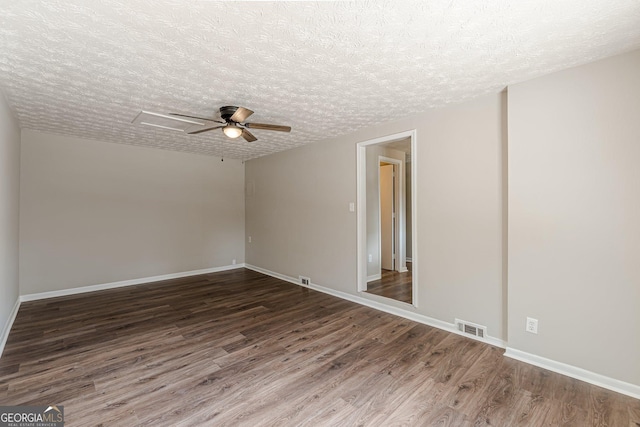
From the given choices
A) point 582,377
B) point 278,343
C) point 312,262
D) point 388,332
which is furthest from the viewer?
point 312,262

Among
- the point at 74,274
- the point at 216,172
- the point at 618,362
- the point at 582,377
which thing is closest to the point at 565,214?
the point at 618,362

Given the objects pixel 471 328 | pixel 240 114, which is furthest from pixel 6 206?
pixel 471 328

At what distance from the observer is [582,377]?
2.19m

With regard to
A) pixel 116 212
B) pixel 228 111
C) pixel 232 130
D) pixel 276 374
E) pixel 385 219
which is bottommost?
pixel 276 374

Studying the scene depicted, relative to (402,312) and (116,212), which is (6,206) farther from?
(402,312)

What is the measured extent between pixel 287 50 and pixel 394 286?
12.1ft

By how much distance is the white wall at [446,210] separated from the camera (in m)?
2.76

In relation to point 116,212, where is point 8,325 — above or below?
below

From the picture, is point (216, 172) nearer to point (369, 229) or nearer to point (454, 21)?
point (369, 229)

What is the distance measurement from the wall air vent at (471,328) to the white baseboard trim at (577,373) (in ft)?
0.90

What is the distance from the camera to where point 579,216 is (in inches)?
86.8

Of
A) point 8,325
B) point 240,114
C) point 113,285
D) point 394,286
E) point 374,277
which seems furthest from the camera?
point 374,277

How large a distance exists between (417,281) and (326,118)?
2232mm

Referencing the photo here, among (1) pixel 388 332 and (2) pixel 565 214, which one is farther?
(1) pixel 388 332
